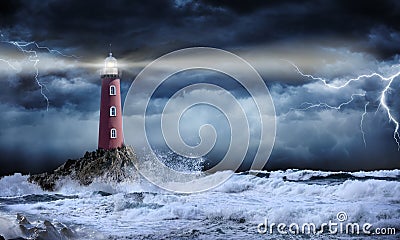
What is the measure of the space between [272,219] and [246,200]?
9.17 feet

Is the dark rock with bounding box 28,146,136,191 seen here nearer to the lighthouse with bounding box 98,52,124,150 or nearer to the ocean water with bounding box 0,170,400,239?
the lighthouse with bounding box 98,52,124,150

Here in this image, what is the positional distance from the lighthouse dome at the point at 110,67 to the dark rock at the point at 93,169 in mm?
3024

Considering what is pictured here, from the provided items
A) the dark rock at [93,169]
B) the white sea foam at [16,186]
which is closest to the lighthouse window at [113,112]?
the dark rock at [93,169]

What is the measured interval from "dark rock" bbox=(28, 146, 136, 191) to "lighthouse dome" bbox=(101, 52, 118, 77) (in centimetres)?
302

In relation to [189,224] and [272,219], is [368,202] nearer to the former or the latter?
[272,219]

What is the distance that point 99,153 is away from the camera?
60.3 ft

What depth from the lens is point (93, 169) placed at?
1822cm

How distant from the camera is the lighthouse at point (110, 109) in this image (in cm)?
1844

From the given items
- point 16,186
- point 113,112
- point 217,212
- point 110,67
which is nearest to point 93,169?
point 113,112

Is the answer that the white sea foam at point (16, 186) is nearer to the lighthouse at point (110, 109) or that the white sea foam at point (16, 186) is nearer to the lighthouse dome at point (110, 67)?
the lighthouse at point (110, 109)

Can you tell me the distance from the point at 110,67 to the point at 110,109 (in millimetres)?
1695

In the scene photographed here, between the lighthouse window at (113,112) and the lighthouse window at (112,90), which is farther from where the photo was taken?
the lighthouse window at (112,90)

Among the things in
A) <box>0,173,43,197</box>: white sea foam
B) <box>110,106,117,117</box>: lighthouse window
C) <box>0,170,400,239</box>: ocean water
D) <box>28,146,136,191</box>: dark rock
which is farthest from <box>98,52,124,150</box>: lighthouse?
<box>0,173,43,197</box>: white sea foam

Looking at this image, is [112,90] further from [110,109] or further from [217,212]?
[217,212]
